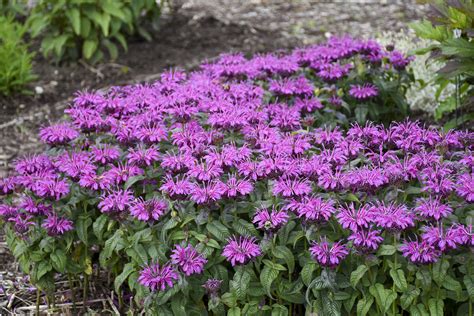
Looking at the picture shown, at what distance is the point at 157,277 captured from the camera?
279 centimetres

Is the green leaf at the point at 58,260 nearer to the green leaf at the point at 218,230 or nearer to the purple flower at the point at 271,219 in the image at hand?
the green leaf at the point at 218,230

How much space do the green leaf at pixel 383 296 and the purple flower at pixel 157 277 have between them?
72 centimetres

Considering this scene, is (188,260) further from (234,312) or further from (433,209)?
→ (433,209)

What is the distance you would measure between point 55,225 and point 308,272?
1.10m

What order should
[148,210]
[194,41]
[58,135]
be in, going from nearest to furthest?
1. [148,210]
2. [58,135]
3. [194,41]

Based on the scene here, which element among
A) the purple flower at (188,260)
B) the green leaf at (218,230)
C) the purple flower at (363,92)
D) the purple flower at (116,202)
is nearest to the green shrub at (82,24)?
the purple flower at (363,92)

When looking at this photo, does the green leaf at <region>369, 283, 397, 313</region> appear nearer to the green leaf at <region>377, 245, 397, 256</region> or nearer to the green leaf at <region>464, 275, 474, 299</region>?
the green leaf at <region>377, 245, 397, 256</region>

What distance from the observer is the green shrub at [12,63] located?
5.61 m

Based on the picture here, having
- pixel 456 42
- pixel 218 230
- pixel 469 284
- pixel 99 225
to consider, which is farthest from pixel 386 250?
pixel 456 42

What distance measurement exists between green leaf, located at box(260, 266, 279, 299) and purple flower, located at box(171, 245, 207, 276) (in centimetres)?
22

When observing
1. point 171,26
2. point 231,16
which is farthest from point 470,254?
point 231,16

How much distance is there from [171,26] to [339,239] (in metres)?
4.63

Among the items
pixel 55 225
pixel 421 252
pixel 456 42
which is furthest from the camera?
pixel 456 42

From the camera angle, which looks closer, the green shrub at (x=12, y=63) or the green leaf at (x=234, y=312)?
the green leaf at (x=234, y=312)
